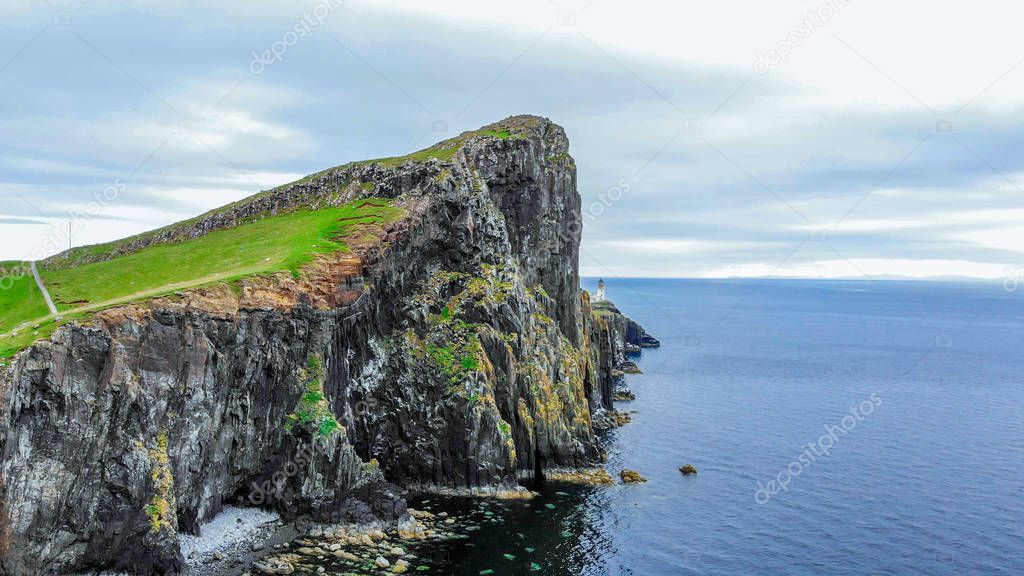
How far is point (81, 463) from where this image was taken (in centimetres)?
4672

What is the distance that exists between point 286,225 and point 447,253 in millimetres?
19886

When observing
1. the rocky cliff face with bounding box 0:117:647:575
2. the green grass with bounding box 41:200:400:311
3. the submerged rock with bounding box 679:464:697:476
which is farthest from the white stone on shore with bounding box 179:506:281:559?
the submerged rock with bounding box 679:464:697:476

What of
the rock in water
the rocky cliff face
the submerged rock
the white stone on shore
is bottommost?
the white stone on shore

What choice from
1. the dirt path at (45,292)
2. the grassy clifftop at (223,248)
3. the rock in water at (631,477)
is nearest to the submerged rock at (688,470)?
the rock in water at (631,477)

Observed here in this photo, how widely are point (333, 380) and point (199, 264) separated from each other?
16936 mm

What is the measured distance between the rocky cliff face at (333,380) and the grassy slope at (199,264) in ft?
7.31

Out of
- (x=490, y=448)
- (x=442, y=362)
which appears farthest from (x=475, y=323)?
(x=490, y=448)

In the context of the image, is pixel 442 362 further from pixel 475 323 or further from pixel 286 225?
pixel 286 225

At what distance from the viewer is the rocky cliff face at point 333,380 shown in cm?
4662

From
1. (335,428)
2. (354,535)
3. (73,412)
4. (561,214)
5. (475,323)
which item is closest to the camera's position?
(73,412)

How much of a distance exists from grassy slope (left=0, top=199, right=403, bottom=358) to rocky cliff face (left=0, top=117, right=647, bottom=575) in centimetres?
223

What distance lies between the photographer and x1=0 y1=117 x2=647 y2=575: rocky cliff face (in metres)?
46.6

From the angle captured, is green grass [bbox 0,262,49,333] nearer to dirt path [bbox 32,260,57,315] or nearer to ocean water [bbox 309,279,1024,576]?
dirt path [bbox 32,260,57,315]

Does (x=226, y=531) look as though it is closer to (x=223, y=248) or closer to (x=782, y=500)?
(x=223, y=248)
